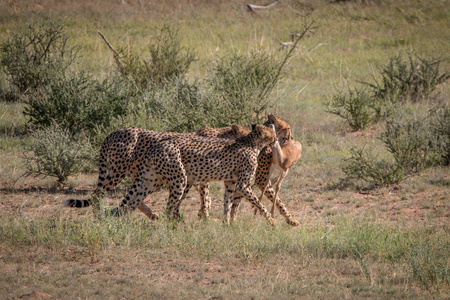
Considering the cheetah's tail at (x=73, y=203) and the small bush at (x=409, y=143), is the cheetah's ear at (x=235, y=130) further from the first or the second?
the small bush at (x=409, y=143)

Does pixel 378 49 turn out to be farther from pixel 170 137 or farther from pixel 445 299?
pixel 445 299

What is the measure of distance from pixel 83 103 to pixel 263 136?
14.8 ft

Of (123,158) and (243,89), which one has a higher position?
(123,158)

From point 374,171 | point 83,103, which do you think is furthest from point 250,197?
point 83,103

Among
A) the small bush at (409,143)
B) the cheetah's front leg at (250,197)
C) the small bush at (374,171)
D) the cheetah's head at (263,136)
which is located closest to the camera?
the cheetah's front leg at (250,197)

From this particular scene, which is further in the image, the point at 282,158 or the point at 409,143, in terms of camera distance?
the point at 409,143

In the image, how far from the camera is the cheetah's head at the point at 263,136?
691cm

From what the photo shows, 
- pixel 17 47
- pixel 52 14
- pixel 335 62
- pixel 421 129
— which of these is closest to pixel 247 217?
pixel 421 129

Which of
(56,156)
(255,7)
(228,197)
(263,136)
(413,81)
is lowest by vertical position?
(255,7)

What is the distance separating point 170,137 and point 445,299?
11.7ft

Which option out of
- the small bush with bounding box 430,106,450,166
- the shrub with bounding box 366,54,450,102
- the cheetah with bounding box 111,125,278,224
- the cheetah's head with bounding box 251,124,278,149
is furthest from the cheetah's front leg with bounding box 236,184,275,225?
the shrub with bounding box 366,54,450,102

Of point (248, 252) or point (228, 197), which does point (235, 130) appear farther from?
point (248, 252)

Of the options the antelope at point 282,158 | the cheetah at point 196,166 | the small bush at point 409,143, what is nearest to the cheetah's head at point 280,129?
the antelope at point 282,158

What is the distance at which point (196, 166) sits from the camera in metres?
6.66
